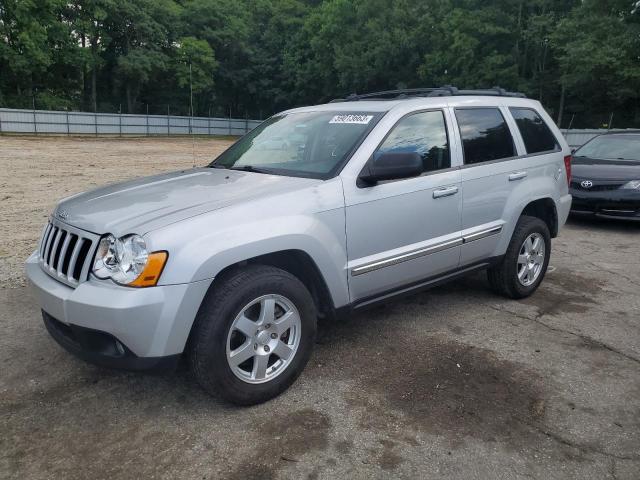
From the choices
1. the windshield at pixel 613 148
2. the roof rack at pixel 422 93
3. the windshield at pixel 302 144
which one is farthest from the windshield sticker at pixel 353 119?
the windshield at pixel 613 148

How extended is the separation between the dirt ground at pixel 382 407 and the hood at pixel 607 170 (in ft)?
13.3

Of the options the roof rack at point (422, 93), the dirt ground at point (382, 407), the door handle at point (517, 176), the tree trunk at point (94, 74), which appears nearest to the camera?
the dirt ground at point (382, 407)

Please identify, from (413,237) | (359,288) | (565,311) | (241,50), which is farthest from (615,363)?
(241,50)

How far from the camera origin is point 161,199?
3283 millimetres

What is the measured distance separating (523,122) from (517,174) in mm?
634

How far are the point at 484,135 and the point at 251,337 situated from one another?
2689 millimetres

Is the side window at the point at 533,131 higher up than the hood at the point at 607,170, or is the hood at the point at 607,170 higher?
the side window at the point at 533,131

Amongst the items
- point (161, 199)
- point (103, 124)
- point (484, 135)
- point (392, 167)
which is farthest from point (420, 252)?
point (103, 124)

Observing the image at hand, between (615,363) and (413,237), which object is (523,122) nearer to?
(413,237)

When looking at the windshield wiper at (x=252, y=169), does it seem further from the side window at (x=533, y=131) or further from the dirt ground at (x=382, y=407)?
the side window at (x=533, y=131)

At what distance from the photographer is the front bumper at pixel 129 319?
2680 mm

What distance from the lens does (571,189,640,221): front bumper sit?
8062mm

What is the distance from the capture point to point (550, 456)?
8.90ft

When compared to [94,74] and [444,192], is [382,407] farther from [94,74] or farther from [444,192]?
[94,74]
